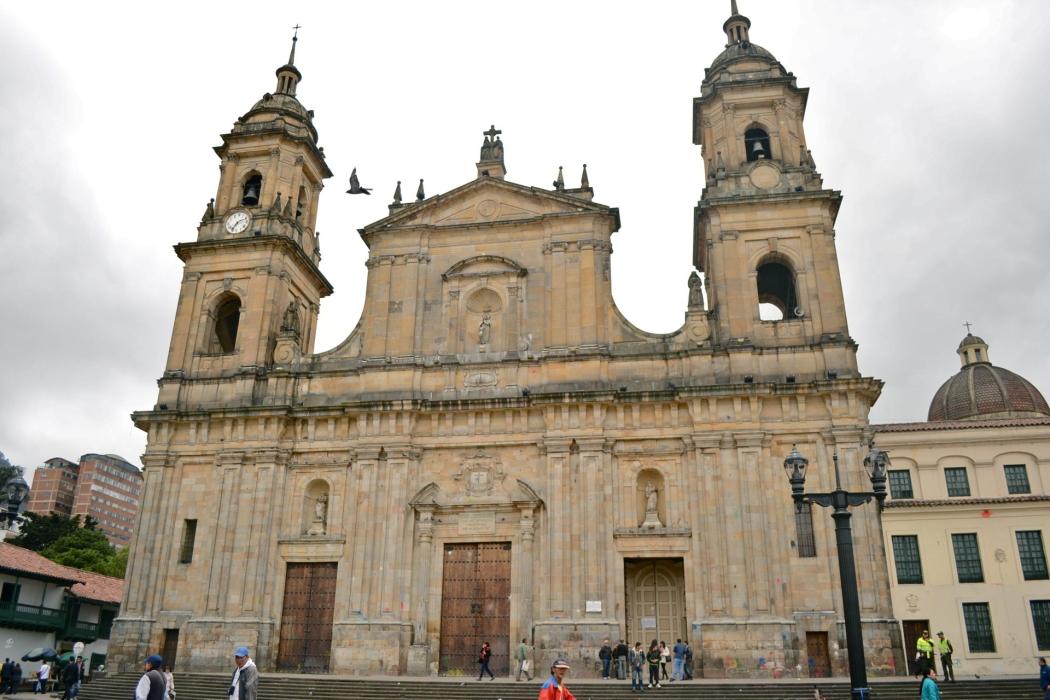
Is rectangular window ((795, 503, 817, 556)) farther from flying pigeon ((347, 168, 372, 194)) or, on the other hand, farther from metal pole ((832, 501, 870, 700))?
flying pigeon ((347, 168, 372, 194))

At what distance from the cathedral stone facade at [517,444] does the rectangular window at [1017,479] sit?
14.3 metres

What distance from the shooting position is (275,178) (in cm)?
3325

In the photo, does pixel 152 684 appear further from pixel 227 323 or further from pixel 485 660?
pixel 227 323

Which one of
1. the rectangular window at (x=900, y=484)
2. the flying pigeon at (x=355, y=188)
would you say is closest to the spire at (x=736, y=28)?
the flying pigeon at (x=355, y=188)

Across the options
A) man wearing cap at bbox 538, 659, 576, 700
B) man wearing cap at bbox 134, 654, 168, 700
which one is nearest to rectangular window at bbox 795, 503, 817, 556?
man wearing cap at bbox 538, 659, 576, 700

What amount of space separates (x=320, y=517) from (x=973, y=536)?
89.4 feet

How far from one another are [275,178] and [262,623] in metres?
17.1

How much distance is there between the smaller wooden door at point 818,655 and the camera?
22969 millimetres

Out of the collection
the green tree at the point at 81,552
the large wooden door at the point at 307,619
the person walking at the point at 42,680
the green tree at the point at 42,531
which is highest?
the green tree at the point at 42,531

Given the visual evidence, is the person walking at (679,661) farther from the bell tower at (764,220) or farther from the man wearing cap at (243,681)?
the man wearing cap at (243,681)

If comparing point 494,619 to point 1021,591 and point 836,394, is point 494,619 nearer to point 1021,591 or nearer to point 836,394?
point 836,394

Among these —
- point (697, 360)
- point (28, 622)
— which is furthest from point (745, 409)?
point (28, 622)

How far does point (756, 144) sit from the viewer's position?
30.5 m

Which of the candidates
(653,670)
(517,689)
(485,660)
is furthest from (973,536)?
(517,689)
